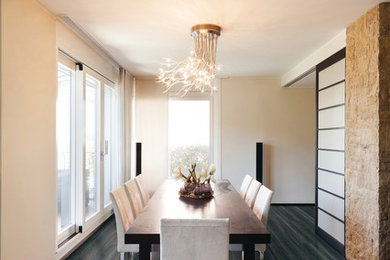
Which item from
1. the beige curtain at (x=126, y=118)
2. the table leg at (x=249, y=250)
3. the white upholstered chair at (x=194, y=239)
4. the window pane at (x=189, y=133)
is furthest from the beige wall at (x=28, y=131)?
the window pane at (x=189, y=133)

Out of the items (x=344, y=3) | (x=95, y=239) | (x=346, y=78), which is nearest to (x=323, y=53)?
(x=346, y=78)

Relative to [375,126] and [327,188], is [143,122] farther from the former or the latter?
[375,126]

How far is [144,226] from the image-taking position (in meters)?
1.96

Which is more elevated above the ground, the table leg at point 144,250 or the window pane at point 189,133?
the window pane at point 189,133

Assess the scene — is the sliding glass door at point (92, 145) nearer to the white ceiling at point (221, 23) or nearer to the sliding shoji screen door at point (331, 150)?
the white ceiling at point (221, 23)

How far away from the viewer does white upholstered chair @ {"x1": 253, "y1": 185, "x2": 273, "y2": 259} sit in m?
2.43

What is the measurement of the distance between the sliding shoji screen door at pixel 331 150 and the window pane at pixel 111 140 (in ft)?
10.4

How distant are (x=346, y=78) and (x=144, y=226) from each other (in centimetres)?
262

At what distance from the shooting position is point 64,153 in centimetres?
332

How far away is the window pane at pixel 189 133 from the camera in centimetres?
586

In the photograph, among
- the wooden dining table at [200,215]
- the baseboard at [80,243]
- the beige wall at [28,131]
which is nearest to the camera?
the wooden dining table at [200,215]

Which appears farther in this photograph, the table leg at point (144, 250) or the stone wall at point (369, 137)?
the stone wall at point (369, 137)

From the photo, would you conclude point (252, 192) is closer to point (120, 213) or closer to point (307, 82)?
point (120, 213)

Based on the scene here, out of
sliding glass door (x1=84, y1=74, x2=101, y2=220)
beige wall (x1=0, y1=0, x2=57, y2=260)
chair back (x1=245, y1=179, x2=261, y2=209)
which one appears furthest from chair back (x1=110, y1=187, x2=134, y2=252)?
sliding glass door (x1=84, y1=74, x2=101, y2=220)
